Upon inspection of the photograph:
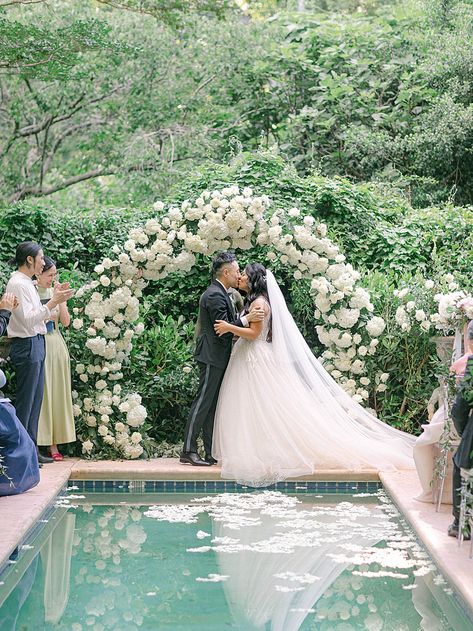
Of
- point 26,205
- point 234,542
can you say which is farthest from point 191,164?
point 234,542

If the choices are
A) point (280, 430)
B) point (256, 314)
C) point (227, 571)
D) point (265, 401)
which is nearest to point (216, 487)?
point (280, 430)

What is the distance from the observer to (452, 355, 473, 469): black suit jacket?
5292 mm

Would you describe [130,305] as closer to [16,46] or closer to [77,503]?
[77,503]

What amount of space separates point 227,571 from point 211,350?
9.97 ft

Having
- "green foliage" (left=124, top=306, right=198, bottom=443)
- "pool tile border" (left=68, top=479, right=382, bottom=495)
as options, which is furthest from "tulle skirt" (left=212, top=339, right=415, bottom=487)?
"green foliage" (left=124, top=306, right=198, bottom=443)

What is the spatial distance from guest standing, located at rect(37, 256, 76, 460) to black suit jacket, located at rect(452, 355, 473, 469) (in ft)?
13.4

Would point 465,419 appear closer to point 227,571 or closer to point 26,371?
point 227,571

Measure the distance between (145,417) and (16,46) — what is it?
17.6 ft

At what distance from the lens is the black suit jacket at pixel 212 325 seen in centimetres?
826

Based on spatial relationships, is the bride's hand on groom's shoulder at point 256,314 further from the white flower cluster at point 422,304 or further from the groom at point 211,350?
the white flower cluster at point 422,304

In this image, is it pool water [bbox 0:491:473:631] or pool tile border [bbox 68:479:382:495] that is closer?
pool water [bbox 0:491:473:631]

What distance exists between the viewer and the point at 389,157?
15383 millimetres

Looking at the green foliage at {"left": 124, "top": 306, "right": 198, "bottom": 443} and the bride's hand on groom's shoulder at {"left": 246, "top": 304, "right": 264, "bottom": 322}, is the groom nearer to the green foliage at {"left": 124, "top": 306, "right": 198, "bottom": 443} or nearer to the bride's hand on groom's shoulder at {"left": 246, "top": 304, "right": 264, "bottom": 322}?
the bride's hand on groom's shoulder at {"left": 246, "top": 304, "right": 264, "bottom": 322}

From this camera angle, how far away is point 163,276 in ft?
29.3
